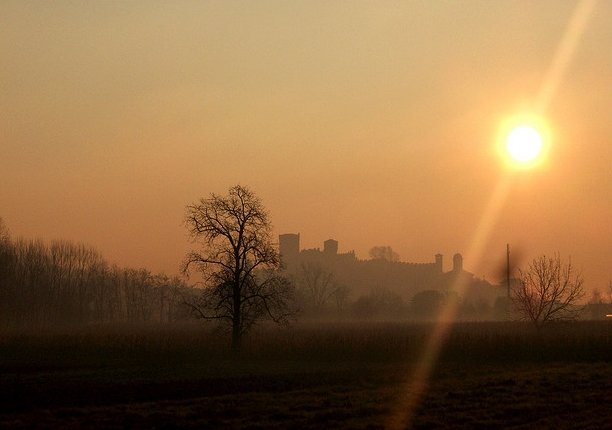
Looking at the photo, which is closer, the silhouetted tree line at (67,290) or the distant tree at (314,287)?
the silhouetted tree line at (67,290)

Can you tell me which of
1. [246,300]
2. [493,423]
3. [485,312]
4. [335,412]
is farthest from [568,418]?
[485,312]

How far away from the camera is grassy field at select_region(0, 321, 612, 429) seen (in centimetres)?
1902

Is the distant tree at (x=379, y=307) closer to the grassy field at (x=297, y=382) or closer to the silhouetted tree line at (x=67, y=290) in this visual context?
the silhouetted tree line at (x=67, y=290)

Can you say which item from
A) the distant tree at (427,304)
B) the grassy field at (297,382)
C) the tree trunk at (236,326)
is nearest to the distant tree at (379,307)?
the distant tree at (427,304)

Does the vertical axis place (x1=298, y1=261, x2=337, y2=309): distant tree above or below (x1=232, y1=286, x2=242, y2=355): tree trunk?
above

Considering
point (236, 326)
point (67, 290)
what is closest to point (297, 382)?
point (236, 326)

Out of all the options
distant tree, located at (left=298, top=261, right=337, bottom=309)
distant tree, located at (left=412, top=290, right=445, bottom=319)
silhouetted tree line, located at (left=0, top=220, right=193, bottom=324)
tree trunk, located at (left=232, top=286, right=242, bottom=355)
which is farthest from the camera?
distant tree, located at (left=298, top=261, right=337, bottom=309)

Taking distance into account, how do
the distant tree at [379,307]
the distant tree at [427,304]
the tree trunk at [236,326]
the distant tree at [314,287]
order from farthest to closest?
1. the distant tree at [314,287]
2. the distant tree at [427,304]
3. the distant tree at [379,307]
4. the tree trunk at [236,326]

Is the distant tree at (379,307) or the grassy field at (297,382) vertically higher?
the distant tree at (379,307)

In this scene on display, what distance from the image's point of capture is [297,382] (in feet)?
97.7

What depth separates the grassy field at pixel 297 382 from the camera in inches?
749

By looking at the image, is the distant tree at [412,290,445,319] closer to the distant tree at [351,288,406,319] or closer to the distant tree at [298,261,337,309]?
the distant tree at [351,288,406,319]

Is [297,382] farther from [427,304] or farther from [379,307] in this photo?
[379,307]

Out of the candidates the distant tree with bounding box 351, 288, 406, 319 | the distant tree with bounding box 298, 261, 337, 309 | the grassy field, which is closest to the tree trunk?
the grassy field
